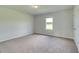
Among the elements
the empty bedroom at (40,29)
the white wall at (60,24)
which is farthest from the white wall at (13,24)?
the white wall at (60,24)

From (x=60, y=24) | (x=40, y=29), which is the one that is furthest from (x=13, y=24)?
(x=60, y=24)

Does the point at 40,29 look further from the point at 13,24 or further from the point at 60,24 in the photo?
the point at 13,24

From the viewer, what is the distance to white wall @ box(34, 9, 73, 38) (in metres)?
2.75

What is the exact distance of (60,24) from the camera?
3115 mm

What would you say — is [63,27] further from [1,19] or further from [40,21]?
[1,19]

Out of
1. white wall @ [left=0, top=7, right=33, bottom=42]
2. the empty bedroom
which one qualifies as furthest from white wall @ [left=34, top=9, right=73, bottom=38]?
white wall @ [left=0, top=7, right=33, bottom=42]

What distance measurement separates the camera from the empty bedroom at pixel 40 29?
8.22 feet

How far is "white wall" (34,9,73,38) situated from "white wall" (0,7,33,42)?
583mm

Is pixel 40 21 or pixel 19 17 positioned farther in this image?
pixel 19 17
